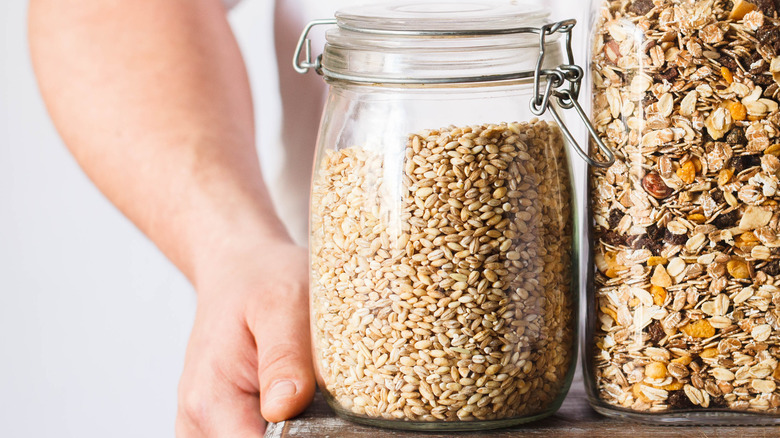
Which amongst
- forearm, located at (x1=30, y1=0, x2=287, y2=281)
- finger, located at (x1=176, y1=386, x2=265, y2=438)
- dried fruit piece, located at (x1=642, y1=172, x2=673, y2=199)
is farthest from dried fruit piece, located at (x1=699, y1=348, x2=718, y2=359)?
forearm, located at (x1=30, y1=0, x2=287, y2=281)

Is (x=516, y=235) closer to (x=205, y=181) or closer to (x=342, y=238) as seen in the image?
(x=342, y=238)

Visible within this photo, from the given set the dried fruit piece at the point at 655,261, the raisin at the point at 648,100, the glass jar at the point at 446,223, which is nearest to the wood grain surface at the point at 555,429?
the glass jar at the point at 446,223

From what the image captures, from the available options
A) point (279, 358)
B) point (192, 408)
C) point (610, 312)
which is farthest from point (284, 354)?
point (610, 312)

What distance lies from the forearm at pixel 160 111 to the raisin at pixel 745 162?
0.49 meters

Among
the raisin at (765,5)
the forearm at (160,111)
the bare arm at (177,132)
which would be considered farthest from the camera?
the forearm at (160,111)

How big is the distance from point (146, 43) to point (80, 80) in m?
0.10

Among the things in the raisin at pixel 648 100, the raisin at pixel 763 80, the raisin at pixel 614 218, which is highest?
the raisin at pixel 763 80

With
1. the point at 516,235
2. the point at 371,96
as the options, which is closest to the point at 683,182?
the point at 516,235

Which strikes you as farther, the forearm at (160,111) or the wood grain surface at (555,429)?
the forearm at (160,111)

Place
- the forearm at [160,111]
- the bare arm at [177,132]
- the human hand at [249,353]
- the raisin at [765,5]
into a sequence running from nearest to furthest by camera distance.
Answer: the raisin at [765,5], the human hand at [249,353], the bare arm at [177,132], the forearm at [160,111]

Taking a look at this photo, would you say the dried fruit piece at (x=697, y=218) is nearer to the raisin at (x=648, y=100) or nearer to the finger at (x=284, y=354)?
the raisin at (x=648, y=100)

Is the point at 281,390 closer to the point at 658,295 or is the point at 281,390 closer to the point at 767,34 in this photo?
the point at 658,295

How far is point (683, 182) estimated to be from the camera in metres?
0.53

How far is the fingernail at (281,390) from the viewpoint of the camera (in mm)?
606
